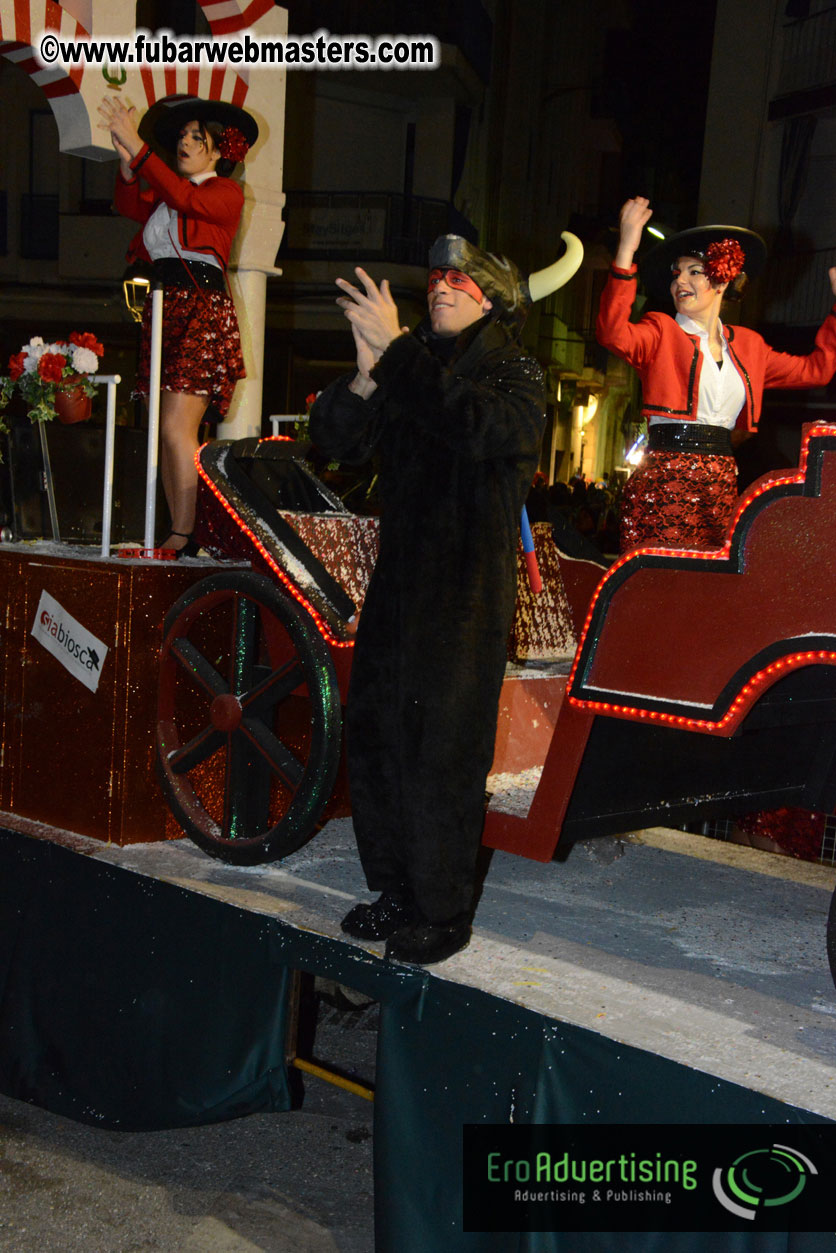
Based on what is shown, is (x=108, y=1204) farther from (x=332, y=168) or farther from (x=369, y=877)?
(x=332, y=168)

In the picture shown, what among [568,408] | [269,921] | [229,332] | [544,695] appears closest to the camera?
[269,921]

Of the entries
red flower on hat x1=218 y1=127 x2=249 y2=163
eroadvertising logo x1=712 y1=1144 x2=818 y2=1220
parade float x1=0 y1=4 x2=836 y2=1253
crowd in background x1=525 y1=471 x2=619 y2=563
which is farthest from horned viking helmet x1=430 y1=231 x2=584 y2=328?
eroadvertising logo x1=712 y1=1144 x2=818 y2=1220

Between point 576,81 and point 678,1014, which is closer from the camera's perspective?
point 678,1014

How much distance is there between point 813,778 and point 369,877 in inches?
43.1

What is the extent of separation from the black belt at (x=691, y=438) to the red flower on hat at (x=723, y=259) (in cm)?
43

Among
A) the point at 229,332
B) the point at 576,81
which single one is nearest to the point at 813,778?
the point at 229,332

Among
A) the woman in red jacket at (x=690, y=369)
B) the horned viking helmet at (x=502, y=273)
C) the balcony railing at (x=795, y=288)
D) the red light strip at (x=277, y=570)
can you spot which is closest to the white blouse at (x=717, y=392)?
the woman in red jacket at (x=690, y=369)

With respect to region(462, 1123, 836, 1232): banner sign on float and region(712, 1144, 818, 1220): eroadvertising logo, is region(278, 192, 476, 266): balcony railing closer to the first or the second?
region(462, 1123, 836, 1232): banner sign on float

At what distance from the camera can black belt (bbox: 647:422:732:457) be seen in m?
3.30

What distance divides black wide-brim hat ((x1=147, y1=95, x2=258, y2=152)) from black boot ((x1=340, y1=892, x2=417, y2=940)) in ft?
8.95

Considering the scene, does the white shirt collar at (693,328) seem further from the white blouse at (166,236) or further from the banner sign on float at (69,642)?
the banner sign on float at (69,642)

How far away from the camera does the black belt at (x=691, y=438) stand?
330 centimetres

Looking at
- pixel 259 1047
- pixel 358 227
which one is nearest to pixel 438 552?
pixel 259 1047

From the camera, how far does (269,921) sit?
2975 millimetres
